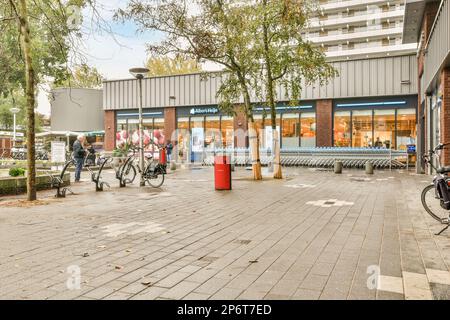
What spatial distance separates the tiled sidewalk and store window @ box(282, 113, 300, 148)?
750 inches

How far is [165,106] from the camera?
33.1 meters

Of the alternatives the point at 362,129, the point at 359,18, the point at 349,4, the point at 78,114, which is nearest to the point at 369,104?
the point at 362,129

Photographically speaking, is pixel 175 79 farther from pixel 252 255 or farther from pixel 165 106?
pixel 252 255

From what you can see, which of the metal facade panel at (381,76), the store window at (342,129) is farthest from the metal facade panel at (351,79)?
the metal facade panel at (381,76)

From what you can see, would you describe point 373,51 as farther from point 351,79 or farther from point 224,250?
point 224,250

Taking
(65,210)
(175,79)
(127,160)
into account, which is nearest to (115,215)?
(65,210)

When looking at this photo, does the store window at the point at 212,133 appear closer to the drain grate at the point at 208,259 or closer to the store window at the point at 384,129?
the store window at the point at 384,129

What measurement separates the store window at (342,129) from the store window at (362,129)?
315 millimetres

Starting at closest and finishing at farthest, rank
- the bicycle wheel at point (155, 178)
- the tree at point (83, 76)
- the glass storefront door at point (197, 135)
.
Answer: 1. the tree at point (83, 76)
2. the bicycle wheel at point (155, 178)
3. the glass storefront door at point (197, 135)

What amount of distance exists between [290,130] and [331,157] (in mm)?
4930

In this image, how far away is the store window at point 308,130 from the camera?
2825 centimetres

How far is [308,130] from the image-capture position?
2847cm

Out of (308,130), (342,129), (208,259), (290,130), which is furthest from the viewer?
(290,130)

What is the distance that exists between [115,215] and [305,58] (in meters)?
9.54
